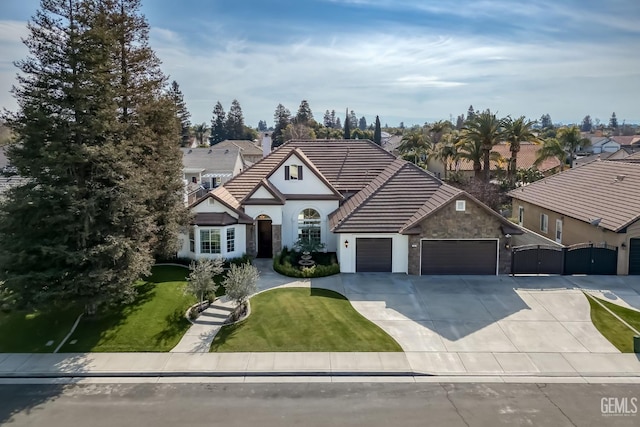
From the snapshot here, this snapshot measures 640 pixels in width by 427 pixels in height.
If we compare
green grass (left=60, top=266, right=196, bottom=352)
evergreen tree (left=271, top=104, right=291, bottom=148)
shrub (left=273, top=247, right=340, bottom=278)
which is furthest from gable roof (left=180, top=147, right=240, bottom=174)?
evergreen tree (left=271, top=104, right=291, bottom=148)

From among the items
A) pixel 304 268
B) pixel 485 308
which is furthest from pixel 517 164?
pixel 485 308

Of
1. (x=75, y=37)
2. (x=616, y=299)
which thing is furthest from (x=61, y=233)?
(x=616, y=299)

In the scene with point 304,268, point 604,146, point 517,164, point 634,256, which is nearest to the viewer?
point 634,256

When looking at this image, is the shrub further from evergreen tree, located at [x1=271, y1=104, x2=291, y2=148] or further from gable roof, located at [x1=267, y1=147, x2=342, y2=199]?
evergreen tree, located at [x1=271, y1=104, x2=291, y2=148]

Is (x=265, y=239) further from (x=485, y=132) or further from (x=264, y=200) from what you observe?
(x=485, y=132)

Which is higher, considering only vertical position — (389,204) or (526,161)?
(526,161)
